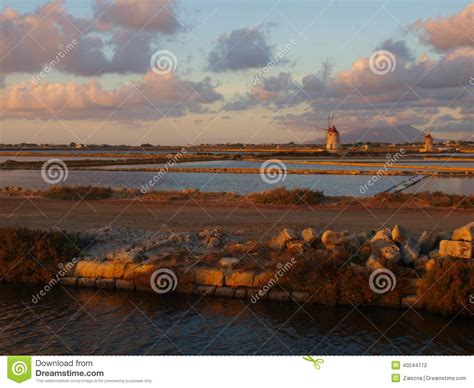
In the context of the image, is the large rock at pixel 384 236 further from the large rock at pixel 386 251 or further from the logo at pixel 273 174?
the logo at pixel 273 174

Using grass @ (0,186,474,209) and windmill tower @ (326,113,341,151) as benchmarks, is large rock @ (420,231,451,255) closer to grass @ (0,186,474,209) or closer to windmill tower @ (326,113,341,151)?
grass @ (0,186,474,209)

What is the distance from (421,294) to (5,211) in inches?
843

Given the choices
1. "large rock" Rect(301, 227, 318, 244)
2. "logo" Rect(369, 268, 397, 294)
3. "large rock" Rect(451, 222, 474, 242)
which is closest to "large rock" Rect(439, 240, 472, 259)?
"large rock" Rect(451, 222, 474, 242)

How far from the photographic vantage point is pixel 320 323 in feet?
40.1

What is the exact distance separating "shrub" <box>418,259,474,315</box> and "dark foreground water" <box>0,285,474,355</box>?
0.32 m

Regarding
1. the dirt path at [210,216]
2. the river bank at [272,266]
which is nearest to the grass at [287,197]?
the dirt path at [210,216]

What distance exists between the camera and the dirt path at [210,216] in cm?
2139

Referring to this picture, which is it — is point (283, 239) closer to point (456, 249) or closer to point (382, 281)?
point (382, 281)

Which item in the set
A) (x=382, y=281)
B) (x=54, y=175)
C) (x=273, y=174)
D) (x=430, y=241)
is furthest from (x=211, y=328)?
Answer: (x=54, y=175)

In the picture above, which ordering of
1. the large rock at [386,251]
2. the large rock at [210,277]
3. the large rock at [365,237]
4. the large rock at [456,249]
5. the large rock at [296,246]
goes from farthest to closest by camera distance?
1. the large rock at [365,237]
2. the large rock at [296,246]
3. the large rock at [210,277]
4. the large rock at [386,251]
5. the large rock at [456,249]

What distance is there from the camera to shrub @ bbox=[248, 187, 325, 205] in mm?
29938

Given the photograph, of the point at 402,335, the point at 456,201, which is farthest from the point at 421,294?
the point at 456,201
